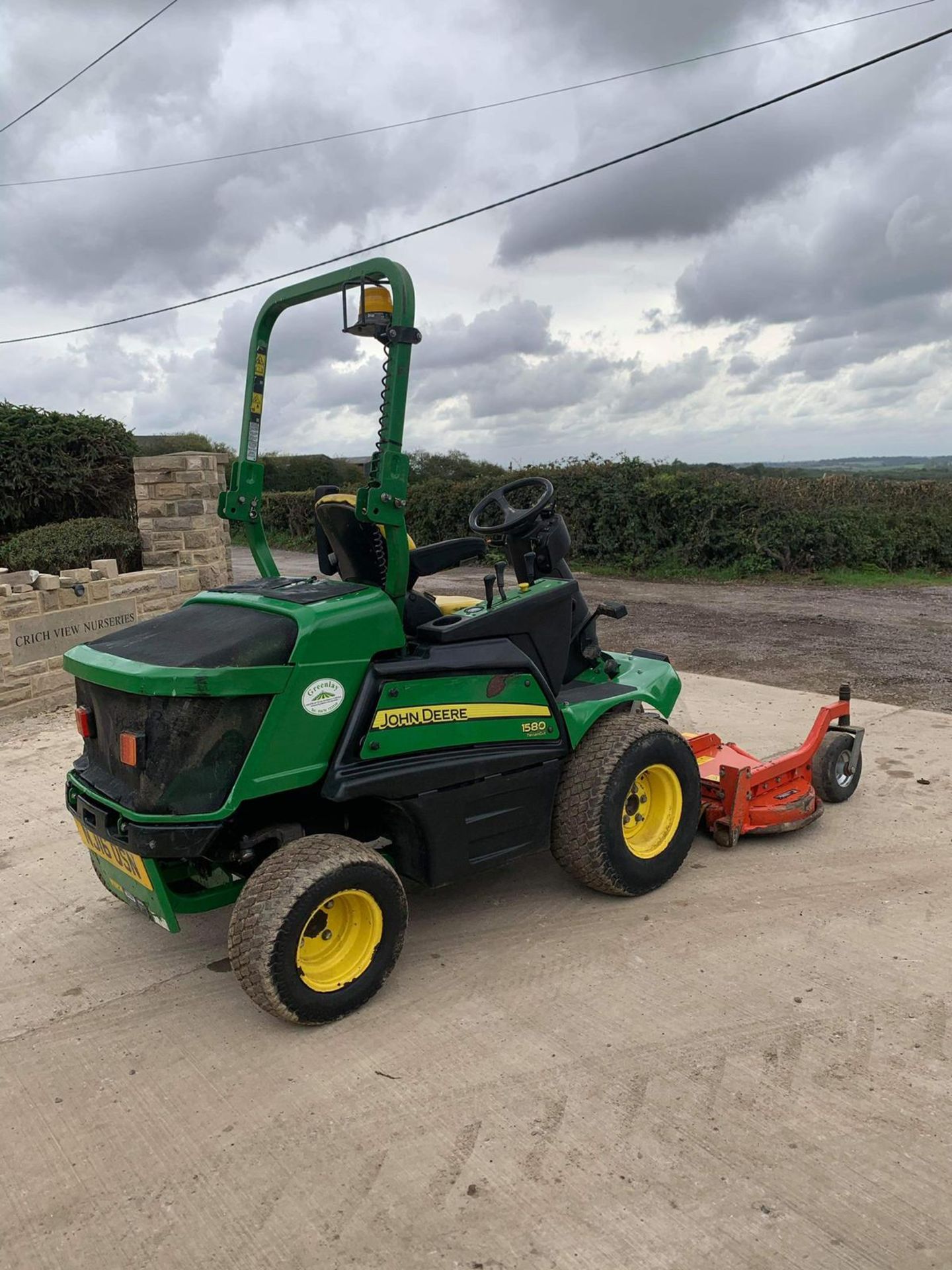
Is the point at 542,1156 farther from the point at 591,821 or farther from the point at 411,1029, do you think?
the point at 591,821

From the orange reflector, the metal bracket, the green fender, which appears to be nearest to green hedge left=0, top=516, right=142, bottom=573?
the green fender

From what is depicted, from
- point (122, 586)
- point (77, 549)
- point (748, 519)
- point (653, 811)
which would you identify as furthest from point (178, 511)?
point (748, 519)

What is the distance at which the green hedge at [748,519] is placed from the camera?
14.0 m

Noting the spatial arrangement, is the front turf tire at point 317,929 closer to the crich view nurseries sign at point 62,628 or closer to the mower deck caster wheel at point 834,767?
the mower deck caster wheel at point 834,767

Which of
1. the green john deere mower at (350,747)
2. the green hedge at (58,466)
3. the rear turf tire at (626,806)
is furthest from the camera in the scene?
the green hedge at (58,466)

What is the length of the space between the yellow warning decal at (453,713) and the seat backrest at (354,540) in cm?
51

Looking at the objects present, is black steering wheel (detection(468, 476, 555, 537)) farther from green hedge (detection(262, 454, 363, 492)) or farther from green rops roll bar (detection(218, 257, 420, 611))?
green hedge (detection(262, 454, 363, 492))

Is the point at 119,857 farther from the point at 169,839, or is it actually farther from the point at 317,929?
the point at 317,929

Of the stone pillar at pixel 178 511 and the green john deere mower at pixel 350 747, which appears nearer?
the green john deere mower at pixel 350 747

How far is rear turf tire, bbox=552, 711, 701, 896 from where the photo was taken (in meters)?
3.72

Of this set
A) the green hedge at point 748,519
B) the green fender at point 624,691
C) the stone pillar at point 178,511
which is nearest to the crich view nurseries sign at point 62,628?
the stone pillar at point 178,511

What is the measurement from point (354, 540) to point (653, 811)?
1.72m

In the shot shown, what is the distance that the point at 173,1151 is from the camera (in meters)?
2.59

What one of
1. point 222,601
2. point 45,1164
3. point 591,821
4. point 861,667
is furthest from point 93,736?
point 861,667
